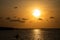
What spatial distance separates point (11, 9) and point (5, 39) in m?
0.21

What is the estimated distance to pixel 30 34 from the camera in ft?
3.34

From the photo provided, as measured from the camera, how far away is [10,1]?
990 mm

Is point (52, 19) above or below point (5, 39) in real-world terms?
above

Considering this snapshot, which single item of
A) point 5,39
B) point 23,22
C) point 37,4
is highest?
point 37,4

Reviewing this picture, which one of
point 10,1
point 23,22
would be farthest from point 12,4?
point 23,22

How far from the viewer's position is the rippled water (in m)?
1.00

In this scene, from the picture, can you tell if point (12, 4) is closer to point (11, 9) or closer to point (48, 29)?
point (11, 9)

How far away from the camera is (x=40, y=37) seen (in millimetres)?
1008

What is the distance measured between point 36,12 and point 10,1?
0.19 meters

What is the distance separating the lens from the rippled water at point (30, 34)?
100 centimetres

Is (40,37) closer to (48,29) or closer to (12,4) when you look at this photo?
(48,29)

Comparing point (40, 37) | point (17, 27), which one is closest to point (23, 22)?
point (17, 27)

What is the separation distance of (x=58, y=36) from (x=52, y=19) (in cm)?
13

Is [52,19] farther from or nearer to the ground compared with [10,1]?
nearer to the ground
